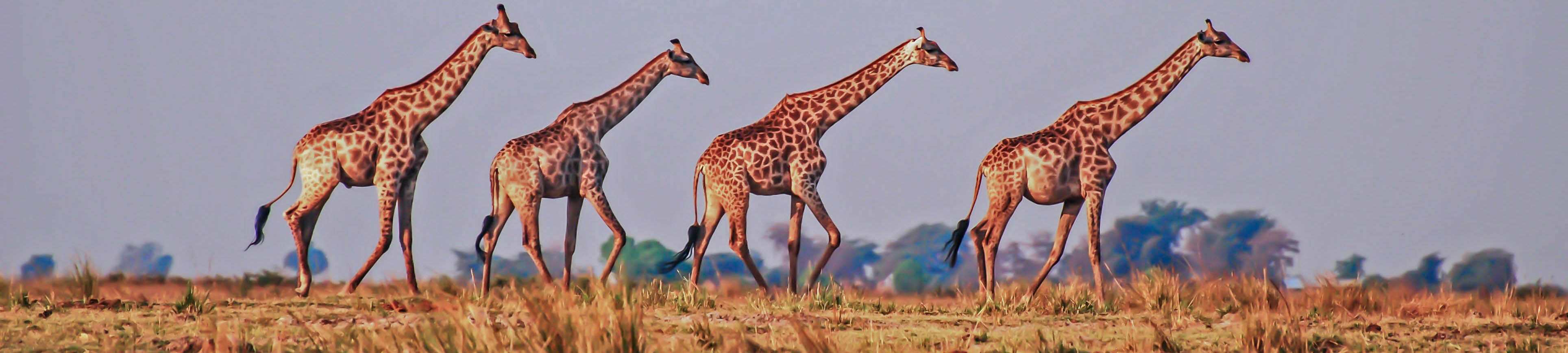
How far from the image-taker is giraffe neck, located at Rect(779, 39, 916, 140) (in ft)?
45.8

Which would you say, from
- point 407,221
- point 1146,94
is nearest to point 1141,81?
point 1146,94

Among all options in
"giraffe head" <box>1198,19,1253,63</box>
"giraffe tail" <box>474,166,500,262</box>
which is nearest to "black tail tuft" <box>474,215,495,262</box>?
"giraffe tail" <box>474,166,500,262</box>

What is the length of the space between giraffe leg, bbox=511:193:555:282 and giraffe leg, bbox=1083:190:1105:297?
446 centimetres

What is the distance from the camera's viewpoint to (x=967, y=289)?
13.2 meters

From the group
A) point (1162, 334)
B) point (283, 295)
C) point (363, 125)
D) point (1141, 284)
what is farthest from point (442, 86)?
point (1162, 334)

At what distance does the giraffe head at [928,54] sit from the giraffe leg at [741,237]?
2150 mm

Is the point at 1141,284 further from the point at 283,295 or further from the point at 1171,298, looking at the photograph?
the point at 283,295

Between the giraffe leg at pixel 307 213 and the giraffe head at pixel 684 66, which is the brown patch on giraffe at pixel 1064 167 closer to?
the giraffe head at pixel 684 66

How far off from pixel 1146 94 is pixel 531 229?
546cm

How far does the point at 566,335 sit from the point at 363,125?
642 cm

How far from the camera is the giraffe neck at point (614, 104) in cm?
1357

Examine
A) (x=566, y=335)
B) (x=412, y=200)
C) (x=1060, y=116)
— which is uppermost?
(x=1060, y=116)

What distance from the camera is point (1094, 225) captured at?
12.8 m

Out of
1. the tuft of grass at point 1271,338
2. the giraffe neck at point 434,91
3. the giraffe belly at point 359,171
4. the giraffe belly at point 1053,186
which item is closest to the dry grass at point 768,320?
the tuft of grass at point 1271,338
